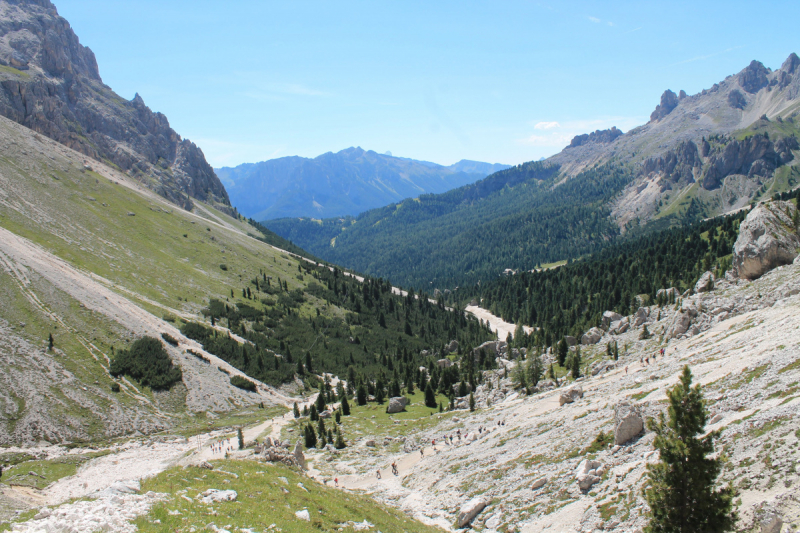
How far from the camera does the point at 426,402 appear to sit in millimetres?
100062

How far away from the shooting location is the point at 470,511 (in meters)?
39.8

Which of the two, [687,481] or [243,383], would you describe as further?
[243,383]

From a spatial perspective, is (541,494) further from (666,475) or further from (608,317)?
(608,317)

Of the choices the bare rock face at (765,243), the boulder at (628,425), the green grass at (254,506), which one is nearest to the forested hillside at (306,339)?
the bare rock face at (765,243)

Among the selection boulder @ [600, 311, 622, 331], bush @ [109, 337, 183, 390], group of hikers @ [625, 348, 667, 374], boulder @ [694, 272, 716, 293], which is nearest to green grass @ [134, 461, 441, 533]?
group of hikers @ [625, 348, 667, 374]

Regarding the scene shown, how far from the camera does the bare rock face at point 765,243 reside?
78.9 meters

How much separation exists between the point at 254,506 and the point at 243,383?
87418mm

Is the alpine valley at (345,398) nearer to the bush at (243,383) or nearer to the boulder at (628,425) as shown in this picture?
the boulder at (628,425)

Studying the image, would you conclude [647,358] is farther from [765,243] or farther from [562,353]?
[765,243]

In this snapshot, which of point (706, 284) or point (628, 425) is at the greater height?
point (706, 284)

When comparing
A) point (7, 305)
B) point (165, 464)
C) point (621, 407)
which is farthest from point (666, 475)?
point (7, 305)

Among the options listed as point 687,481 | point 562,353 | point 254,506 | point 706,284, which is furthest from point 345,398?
point 687,481

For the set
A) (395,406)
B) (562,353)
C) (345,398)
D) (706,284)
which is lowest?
(395,406)

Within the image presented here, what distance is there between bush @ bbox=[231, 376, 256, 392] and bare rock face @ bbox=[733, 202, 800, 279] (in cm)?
10871
